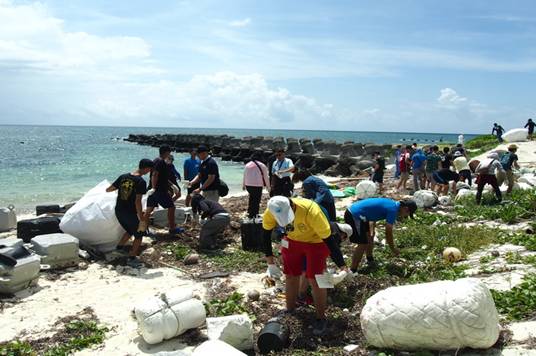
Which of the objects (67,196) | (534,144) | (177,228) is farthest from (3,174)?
(534,144)

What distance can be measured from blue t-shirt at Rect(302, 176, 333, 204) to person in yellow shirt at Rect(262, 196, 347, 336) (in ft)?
5.50

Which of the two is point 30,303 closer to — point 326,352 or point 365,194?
point 326,352

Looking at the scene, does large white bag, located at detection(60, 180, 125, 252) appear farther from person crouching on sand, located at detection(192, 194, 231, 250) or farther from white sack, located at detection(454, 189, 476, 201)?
white sack, located at detection(454, 189, 476, 201)

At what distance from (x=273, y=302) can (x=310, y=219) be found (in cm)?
151

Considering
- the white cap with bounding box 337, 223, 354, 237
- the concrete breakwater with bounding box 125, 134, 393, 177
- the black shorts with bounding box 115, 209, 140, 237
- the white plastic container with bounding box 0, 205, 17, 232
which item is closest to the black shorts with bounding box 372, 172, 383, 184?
the concrete breakwater with bounding box 125, 134, 393, 177

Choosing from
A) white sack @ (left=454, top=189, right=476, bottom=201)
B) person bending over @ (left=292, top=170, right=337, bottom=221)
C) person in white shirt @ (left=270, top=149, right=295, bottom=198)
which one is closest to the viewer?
person bending over @ (left=292, top=170, right=337, bottom=221)

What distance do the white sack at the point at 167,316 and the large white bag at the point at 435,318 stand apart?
5.93 feet

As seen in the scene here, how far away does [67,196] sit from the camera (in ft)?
60.5

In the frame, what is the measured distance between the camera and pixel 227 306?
562 centimetres

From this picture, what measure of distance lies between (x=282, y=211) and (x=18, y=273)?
3.76 metres

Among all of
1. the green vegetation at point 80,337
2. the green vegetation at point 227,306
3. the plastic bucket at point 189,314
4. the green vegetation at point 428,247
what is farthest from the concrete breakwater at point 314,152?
the green vegetation at point 80,337

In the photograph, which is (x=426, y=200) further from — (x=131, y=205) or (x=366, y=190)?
(x=131, y=205)

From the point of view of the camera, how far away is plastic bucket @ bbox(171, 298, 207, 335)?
5.00 metres

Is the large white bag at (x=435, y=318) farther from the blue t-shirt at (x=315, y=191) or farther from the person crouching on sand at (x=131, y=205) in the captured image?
the person crouching on sand at (x=131, y=205)
